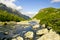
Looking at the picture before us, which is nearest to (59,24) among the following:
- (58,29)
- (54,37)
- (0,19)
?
(58,29)

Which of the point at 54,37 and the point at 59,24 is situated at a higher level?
the point at 59,24

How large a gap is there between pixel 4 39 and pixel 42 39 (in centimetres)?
1573

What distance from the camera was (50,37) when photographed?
39.7 meters

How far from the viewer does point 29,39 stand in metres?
46.8

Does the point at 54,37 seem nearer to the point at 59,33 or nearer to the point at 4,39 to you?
the point at 59,33

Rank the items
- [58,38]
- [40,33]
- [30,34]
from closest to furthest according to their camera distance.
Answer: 1. [58,38]
2. [30,34]
3. [40,33]

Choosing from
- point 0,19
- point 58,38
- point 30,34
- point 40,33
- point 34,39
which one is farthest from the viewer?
point 0,19

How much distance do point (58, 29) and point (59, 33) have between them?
216cm

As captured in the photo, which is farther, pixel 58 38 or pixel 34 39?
pixel 34 39

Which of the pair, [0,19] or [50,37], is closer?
[50,37]

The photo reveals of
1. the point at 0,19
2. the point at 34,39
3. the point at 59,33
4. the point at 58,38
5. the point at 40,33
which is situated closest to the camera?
the point at 58,38

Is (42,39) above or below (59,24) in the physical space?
below

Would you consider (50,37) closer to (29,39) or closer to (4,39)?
(29,39)

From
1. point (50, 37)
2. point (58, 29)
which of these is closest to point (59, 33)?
point (58, 29)
